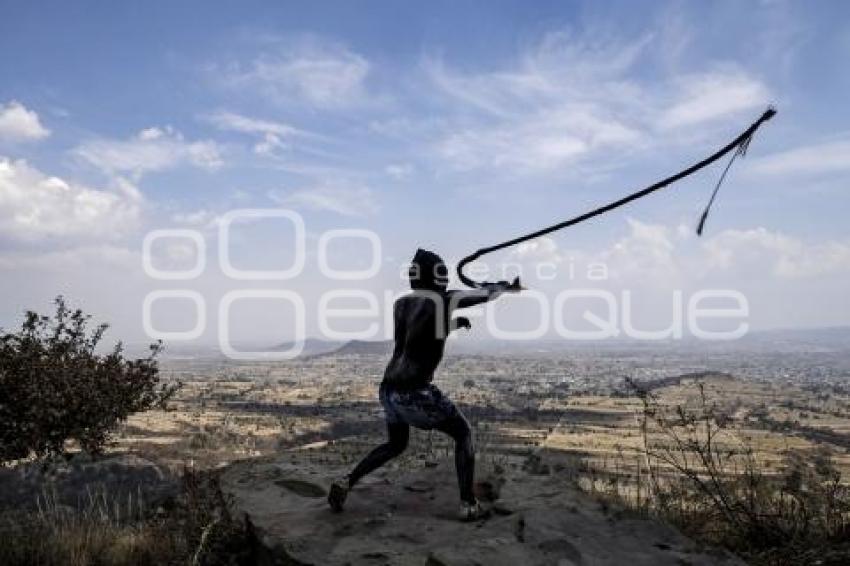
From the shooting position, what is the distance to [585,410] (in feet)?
287

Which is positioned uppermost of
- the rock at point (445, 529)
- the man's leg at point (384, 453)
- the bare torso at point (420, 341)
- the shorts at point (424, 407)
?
the bare torso at point (420, 341)

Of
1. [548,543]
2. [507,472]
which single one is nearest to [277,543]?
[548,543]

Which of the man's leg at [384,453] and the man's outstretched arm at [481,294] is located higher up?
the man's outstretched arm at [481,294]

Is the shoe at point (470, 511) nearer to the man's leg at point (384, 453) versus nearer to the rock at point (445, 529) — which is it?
the rock at point (445, 529)

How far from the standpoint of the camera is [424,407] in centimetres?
737

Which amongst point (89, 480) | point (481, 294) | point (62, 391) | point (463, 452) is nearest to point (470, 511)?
point (463, 452)

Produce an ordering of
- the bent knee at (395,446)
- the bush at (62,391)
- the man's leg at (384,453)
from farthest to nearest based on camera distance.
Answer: the bush at (62,391) < the bent knee at (395,446) < the man's leg at (384,453)

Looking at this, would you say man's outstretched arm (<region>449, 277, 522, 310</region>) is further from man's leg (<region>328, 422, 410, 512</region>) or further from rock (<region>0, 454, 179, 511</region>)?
rock (<region>0, 454, 179, 511</region>)

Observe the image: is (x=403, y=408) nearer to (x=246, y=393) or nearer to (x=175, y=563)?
(x=175, y=563)

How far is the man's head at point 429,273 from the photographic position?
7648 millimetres

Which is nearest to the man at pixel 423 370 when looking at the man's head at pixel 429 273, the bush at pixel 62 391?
the man's head at pixel 429 273

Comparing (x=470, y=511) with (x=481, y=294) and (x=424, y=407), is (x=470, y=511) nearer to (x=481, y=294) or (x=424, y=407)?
(x=424, y=407)

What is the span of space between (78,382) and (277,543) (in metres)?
8.48

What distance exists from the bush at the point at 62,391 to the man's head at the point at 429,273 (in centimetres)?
812
